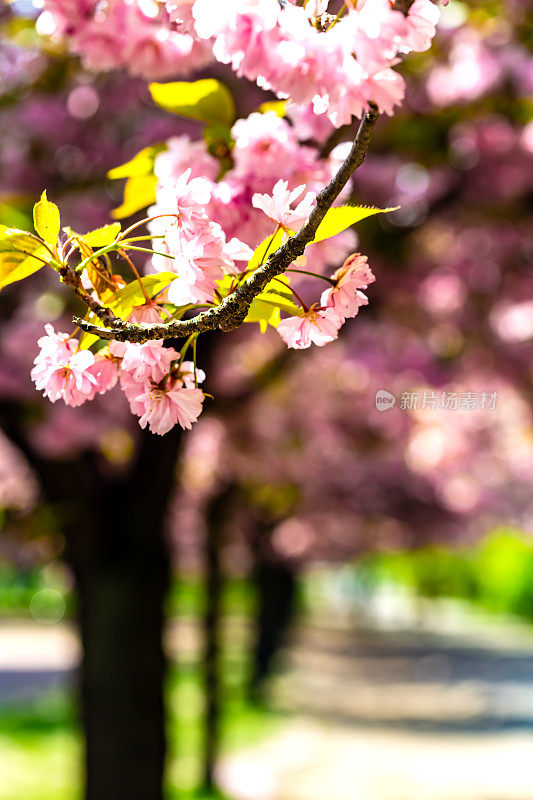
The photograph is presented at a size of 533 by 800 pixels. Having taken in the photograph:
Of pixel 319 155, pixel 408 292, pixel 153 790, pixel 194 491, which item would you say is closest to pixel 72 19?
pixel 319 155

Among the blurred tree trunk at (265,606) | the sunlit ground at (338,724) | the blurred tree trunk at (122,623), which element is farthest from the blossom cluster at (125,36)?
the blurred tree trunk at (265,606)

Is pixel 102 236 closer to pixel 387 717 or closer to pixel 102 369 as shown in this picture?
pixel 102 369

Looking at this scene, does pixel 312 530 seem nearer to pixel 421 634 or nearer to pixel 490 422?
pixel 490 422

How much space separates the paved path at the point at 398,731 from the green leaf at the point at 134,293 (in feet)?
29.4

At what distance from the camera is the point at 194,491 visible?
43.0 feet

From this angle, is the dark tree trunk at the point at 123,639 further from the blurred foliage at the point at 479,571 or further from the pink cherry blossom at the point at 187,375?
the blurred foliage at the point at 479,571

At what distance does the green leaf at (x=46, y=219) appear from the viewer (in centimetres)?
107

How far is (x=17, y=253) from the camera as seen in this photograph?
111 cm

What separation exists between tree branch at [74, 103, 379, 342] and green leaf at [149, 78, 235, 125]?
63cm

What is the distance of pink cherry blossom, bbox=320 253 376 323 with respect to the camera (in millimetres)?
1054

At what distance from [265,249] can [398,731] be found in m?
13.3

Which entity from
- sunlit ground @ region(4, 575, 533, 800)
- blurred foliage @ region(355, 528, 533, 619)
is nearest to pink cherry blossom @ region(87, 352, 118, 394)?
sunlit ground @ region(4, 575, 533, 800)

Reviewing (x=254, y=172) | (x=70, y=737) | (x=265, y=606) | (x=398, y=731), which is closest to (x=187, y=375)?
(x=254, y=172)

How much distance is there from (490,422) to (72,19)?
32.2ft
